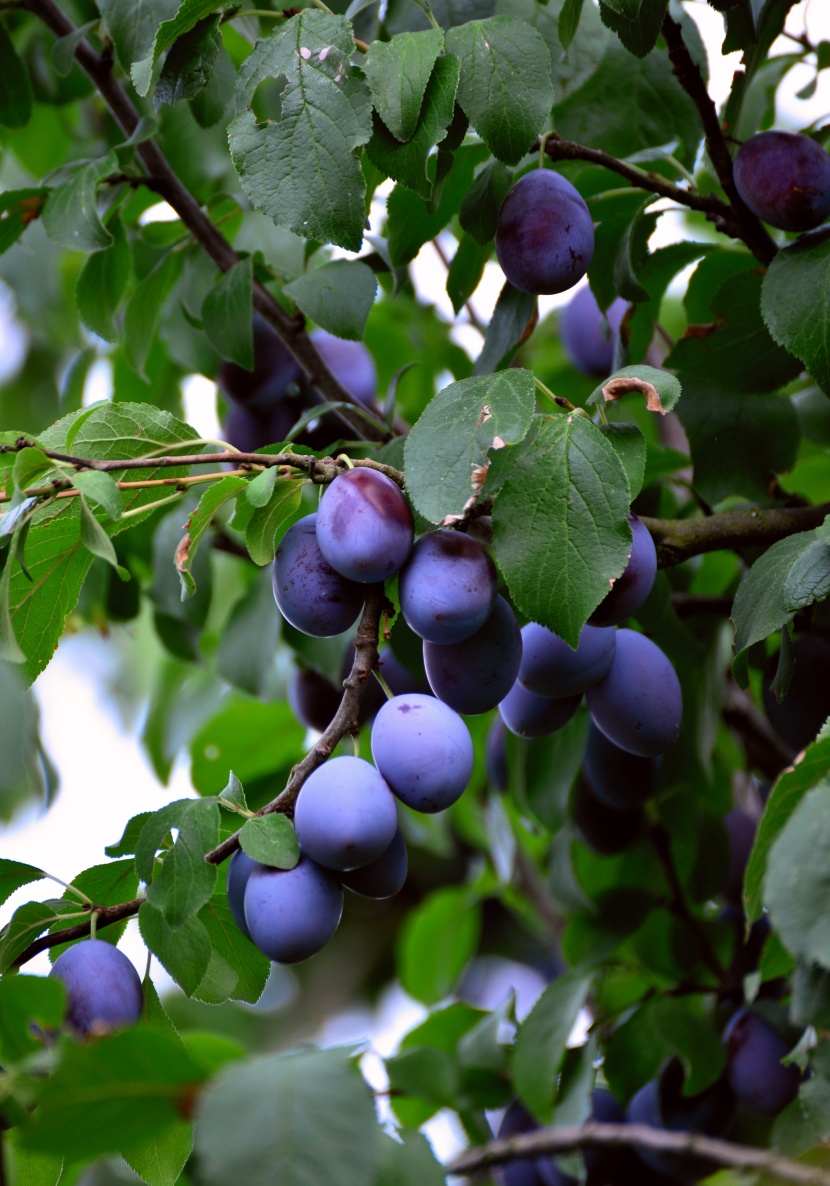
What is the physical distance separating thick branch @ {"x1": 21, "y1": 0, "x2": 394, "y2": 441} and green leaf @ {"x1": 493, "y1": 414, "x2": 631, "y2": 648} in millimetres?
308

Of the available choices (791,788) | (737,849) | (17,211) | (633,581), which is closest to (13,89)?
(17,211)

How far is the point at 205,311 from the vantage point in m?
0.79

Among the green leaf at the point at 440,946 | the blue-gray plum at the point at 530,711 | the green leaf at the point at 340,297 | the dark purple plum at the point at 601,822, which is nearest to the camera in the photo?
the blue-gray plum at the point at 530,711

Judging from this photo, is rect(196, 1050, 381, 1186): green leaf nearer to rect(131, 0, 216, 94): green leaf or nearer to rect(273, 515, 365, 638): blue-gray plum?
rect(273, 515, 365, 638): blue-gray plum

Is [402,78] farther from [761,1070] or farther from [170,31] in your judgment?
[761,1070]

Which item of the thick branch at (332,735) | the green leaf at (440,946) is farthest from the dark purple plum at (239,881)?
the green leaf at (440,946)

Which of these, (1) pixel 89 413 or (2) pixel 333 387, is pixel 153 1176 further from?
(2) pixel 333 387

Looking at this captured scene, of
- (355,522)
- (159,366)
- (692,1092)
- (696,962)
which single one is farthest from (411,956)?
(355,522)

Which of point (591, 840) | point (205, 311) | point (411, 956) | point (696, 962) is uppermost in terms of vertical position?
point (205, 311)

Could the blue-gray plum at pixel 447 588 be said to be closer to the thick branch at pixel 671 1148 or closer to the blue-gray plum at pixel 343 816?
the blue-gray plum at pixel 343 816

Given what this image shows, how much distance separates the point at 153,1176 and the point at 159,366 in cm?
73

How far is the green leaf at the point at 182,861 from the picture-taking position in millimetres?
471

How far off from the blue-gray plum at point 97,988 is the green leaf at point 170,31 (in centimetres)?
41

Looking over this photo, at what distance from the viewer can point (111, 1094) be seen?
339 mm
